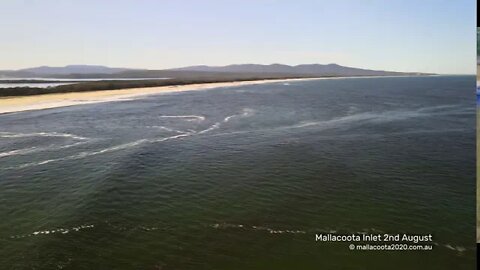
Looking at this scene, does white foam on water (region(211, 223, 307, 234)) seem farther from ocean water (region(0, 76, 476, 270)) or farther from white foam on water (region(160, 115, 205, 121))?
white foam on water (region(160, 115, 205, 121))

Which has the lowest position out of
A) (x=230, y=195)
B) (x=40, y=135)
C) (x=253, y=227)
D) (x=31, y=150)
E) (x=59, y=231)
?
(x=59, y=231)

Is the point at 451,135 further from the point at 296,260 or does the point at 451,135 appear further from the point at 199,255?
the point at 199,255

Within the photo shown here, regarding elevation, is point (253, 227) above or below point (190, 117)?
below

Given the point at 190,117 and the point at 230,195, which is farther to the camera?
the point at 190,117

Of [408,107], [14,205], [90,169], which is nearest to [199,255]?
[14,205]

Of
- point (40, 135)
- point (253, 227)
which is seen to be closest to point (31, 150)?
point (40, 135)

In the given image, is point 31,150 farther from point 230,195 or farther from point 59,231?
point 230,195

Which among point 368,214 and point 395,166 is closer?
point 368,214

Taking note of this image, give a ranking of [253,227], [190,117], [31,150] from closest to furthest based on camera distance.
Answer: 1. [253,227]
2. [31,150]
3. [190,117]
